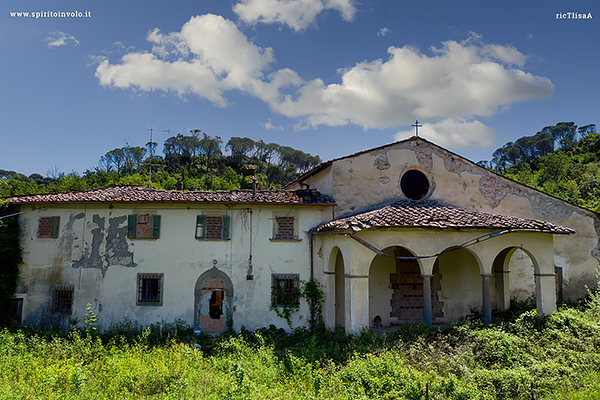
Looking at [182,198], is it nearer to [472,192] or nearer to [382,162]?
[382,162]

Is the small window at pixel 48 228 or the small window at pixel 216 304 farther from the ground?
the small window at pixel 48 228

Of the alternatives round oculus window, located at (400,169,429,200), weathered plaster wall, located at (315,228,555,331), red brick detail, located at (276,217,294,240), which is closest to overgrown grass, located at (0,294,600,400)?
weathered plaster wall, located at (315,228,555,331)

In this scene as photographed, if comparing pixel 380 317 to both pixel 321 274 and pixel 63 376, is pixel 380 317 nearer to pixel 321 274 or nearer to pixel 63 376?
pixel 321 274

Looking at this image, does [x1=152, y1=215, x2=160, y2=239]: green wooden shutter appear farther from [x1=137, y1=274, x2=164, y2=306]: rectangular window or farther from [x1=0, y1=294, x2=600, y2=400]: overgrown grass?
[x1=0, y1=294, x2=600, y2=400]: overgrown grass

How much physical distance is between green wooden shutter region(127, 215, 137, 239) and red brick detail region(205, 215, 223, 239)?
2.87m

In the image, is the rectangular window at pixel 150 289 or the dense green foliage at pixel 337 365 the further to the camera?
the rectangular window at pixel 150 289

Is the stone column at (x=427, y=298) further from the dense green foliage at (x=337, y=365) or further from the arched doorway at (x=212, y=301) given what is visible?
the arched doorway at (x=212, y=301)

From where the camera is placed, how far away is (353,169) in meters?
14.7

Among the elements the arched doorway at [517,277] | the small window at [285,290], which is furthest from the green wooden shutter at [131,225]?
the arched doorway at [517,277]

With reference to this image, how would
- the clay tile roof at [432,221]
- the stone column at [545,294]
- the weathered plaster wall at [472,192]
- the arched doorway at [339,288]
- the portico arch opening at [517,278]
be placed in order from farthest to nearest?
the portico arch opening at [517,278] < the weathered plaster wall at [472,192] < the arched doorway at [339,288] < the stone column at [545,294] < the clay tile roof at [432,221]

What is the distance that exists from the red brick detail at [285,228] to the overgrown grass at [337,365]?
3.95 meters

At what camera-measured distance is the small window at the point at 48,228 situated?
14.3 meters

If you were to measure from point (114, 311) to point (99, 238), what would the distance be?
293cm

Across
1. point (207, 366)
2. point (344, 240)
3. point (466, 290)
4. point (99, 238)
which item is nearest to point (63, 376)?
point (207, 366)
